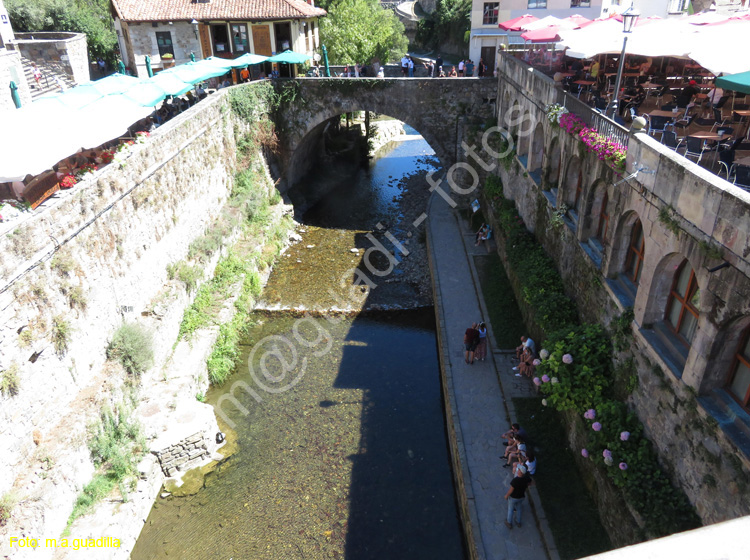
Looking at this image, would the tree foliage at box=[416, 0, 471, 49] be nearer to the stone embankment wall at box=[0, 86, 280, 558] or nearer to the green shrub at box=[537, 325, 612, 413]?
the stone embankment wall at box=[0, 86, 280, 558]

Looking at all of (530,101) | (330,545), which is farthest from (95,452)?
(530,101)

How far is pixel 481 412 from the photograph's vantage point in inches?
492

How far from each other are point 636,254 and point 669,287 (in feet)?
4.99

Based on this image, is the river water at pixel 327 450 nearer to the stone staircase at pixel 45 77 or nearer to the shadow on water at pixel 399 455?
the shadow on water at pixel 399 455

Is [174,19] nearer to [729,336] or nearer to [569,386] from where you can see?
[569,386]

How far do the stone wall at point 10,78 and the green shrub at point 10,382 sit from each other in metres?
17.0

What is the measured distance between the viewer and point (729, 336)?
7.24 metres

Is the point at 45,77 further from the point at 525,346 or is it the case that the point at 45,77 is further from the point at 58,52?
the point at 525,346

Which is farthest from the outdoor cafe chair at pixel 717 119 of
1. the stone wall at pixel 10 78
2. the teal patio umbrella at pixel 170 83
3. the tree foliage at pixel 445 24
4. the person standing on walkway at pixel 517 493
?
the tree foliage at pixel 445 24

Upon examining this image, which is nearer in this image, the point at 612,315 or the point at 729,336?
the point at 729,336

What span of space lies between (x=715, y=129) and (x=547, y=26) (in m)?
10.5

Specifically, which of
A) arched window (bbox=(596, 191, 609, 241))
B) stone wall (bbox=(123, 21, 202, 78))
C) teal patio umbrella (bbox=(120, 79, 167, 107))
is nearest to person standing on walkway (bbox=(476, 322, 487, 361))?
arched window (bbox=(596, 191, 609, 241))

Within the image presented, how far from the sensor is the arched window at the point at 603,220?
1164cm

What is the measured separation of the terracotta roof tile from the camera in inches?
1057
